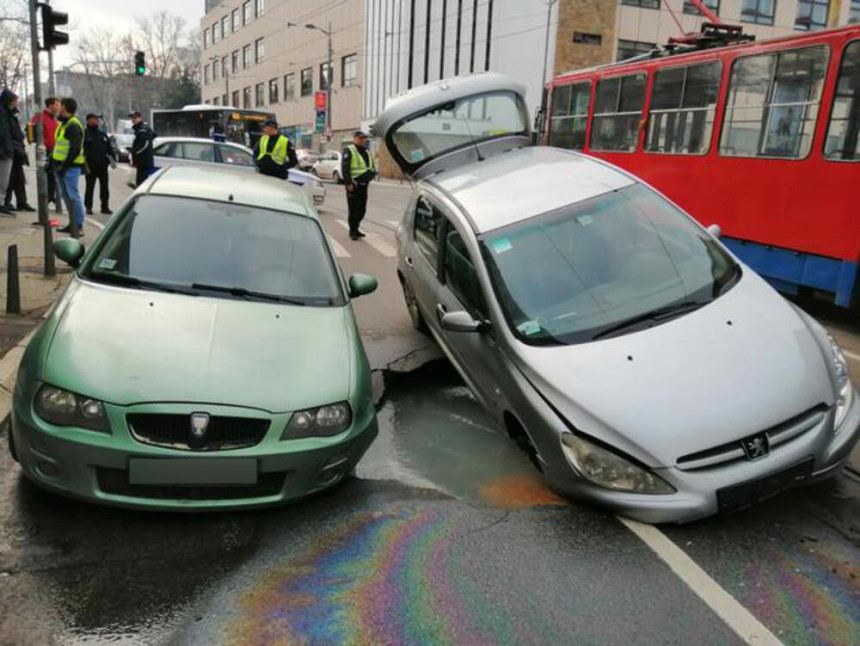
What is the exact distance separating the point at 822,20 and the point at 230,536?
4436cm

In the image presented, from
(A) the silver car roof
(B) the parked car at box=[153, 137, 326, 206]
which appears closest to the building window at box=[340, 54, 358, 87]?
(B) the parked car at box=[153, 137, 326, 206]

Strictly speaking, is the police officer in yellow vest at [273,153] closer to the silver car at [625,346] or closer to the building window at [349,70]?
the silver car at [625,346]

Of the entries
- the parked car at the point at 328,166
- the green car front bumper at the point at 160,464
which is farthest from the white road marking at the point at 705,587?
the parked car at the point at 328,166

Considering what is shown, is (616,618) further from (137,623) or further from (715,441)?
(137,623)

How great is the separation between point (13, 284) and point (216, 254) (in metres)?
3.12

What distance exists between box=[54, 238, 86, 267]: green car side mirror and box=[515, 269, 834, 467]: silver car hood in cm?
281

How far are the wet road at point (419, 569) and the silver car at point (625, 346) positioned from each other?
283 millimetres

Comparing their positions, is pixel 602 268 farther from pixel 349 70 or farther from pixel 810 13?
pixel 349 70

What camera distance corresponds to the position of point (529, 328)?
3879mm

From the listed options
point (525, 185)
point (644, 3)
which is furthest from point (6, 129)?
point (644, 3)

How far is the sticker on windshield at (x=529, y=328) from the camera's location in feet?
12.6

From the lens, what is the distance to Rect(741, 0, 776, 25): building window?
35.5 metres

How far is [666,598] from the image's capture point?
112 inches

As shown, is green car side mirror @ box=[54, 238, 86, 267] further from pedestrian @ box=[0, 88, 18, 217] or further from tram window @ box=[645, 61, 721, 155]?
pedestrian @ box=[0, 88, 18, 217]
